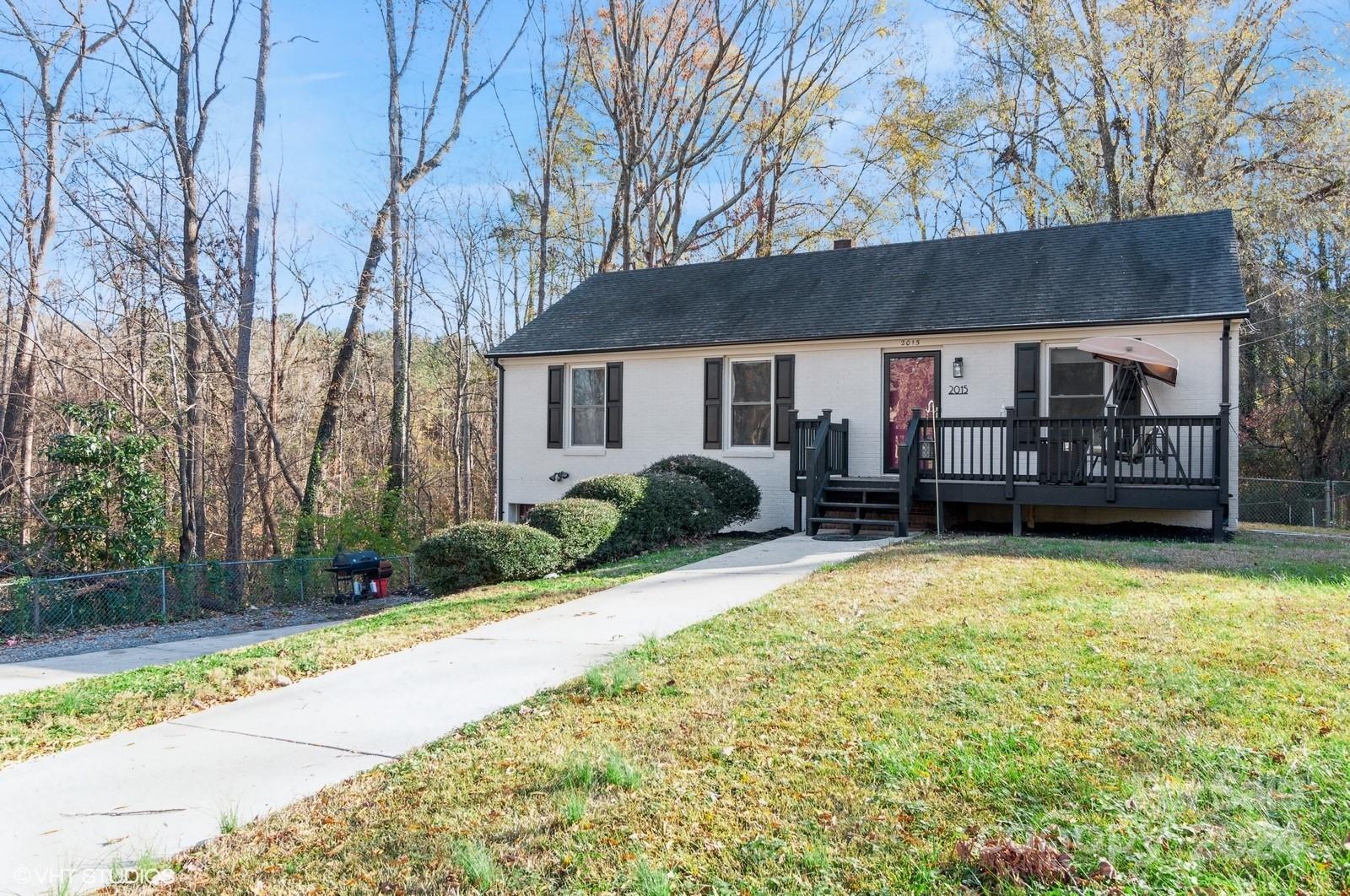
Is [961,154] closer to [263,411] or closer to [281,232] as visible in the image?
[281,232]

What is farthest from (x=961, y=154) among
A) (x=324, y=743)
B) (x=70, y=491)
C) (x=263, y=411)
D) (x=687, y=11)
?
(x=324, y=743)

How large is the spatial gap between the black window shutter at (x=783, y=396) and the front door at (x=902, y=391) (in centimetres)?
151

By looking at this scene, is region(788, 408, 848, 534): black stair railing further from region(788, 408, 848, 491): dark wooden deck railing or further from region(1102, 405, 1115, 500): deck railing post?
region(1102, 405, 1115, 500): deck railing post

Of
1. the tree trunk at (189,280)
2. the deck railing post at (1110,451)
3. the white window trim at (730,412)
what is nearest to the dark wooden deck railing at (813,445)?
the white window trim at (730,412)

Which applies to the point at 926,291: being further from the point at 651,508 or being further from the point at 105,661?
the point at 105,661

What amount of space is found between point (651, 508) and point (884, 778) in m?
8.02

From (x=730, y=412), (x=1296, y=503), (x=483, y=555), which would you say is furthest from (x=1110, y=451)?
(x=1296, y=503)

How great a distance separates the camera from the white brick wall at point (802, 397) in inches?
440

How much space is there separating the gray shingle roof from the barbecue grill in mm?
4892

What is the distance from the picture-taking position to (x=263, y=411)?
15.1 m

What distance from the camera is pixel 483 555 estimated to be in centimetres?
905

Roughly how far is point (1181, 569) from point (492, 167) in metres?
21.2

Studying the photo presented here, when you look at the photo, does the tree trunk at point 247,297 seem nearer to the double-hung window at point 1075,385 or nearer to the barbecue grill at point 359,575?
the barbecue grill at point 359,575

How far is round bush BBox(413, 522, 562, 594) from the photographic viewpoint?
9086mm
